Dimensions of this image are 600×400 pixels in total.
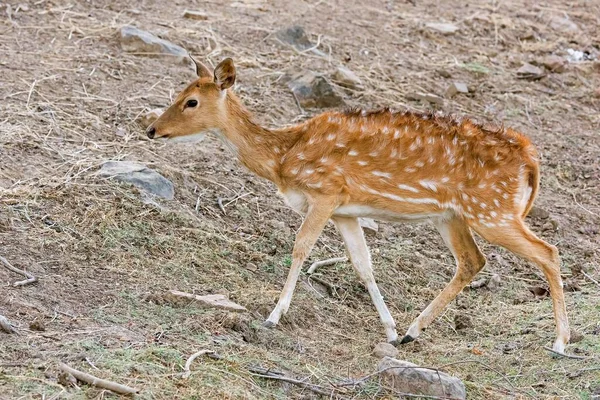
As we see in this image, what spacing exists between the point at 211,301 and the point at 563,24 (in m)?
9.31

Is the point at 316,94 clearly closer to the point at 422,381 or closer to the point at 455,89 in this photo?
the point at 455,89

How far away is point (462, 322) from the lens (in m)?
7.94

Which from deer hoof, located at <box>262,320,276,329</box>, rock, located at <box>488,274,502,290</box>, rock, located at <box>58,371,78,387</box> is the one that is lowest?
rock, located at <box>488,274,502,290</box>

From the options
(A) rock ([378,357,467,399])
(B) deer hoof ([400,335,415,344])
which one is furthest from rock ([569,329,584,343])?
(A) rock ([378,357,467,399])

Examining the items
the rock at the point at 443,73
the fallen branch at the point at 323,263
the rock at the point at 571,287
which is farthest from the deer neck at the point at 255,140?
the rock at the point at 443,73

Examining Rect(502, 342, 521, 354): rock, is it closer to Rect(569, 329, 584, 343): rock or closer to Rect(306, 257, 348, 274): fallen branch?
Rect(569, 329, 584, 343): rock

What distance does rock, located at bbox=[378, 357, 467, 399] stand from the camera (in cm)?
616

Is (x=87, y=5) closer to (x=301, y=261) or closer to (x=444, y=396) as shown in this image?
(x=301, y=261)

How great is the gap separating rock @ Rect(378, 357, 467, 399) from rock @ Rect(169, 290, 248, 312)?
119cm

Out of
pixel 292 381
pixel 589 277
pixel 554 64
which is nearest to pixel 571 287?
pixel 589 277

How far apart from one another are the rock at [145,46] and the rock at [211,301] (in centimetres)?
439

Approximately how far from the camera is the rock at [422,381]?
6.16 metres

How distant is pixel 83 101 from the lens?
975cm

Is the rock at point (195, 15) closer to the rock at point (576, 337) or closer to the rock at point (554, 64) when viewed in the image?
the rock at point (554, 64)
